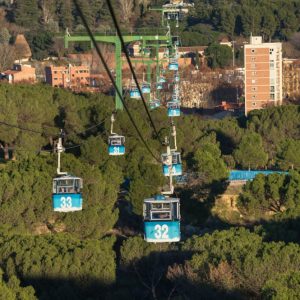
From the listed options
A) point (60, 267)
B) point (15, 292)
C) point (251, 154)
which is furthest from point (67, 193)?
point (251, 154)

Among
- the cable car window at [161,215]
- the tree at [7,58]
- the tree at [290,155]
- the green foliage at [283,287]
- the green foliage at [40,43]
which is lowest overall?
the green foliage at [283,287]

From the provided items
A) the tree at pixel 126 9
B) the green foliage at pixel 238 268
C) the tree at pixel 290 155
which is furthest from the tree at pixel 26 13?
the green foliage at pixel 238 268

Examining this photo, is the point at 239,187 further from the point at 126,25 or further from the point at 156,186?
the point at 126,25

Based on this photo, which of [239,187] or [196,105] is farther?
[196,105]

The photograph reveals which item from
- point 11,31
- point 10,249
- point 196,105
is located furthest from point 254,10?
point 10,249

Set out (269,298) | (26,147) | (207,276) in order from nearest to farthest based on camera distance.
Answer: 1. (269,298)
2. (207,276)
3. (26,147)

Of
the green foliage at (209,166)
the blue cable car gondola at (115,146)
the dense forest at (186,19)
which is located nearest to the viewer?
the blue cable car gondola at (115,146)

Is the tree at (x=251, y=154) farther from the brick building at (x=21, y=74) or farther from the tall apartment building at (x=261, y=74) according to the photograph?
the brick building at (x=21, y=74)
